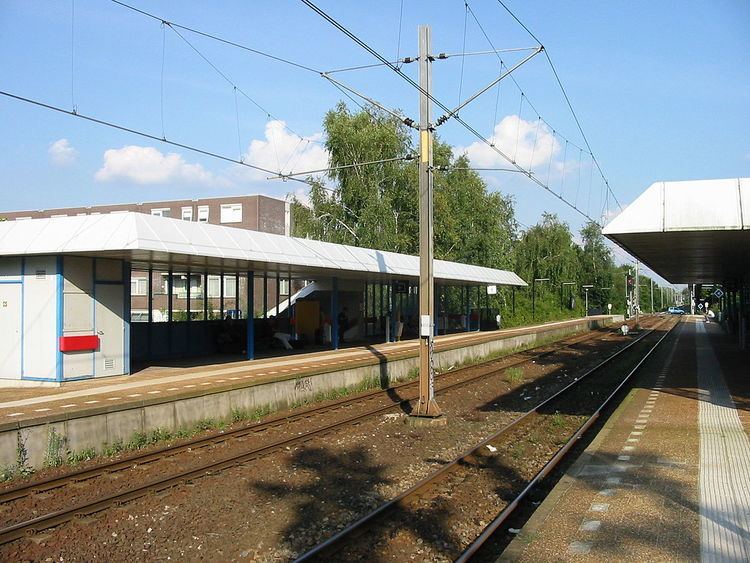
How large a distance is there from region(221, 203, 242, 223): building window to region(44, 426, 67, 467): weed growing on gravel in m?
51.3

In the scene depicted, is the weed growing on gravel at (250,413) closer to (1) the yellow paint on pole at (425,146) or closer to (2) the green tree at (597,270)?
(1) the yellow paint on pole at (425,146)

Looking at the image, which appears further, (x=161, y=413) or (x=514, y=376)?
(x=514, y=376)

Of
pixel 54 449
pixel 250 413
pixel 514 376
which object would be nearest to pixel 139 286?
pixel 514 376

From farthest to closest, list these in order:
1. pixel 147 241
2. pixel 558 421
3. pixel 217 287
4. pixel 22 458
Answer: pixel 217 287, pixel 558 421, pixel 147 241, pixel 22 458

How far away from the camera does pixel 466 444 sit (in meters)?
12.0

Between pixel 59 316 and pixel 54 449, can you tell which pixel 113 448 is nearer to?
pixel 54 449

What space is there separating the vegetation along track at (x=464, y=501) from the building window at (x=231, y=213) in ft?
160

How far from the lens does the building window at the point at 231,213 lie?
60.3 metres

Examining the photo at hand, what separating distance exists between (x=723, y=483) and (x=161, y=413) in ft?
28.7

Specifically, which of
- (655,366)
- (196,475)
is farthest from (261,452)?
(655,366)

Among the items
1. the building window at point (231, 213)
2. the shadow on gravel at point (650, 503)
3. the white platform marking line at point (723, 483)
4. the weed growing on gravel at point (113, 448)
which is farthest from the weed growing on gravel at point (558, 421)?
the building window at point (231, 213)

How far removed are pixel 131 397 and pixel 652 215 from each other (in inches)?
369

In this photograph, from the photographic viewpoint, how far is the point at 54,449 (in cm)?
1005

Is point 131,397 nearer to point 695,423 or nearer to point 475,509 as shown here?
point 475,509
